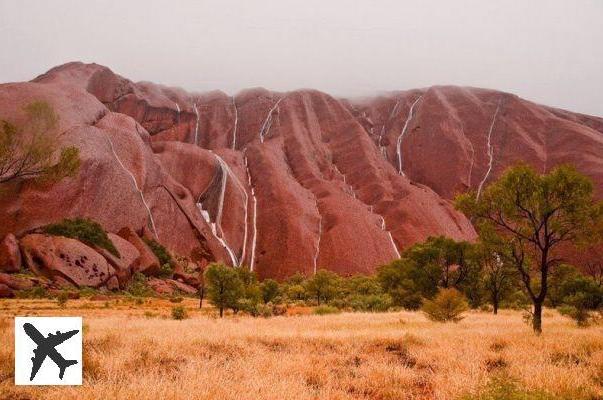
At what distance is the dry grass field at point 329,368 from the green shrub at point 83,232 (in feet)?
190

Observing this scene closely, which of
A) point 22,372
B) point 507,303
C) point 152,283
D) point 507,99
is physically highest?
point 507,99

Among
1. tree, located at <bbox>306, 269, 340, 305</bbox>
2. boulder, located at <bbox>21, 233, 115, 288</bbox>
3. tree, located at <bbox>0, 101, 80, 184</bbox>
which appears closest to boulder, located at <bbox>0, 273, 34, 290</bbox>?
boulder, located at <bbox>21, 233, 115, 288</bbox>

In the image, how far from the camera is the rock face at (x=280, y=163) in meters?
87.3

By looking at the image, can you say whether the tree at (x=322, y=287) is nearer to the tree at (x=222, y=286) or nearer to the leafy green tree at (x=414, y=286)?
the leafy green tree at (x=414, y=286)

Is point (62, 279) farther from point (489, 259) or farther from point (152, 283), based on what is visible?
point (489, 259)

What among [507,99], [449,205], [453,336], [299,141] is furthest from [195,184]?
[507,99]

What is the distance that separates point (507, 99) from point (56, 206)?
515 ft

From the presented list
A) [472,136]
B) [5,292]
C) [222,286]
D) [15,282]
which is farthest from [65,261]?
[472,136]

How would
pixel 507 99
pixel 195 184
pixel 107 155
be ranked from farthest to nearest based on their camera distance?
1. pixel 507 99
2. pixel 195 184
3. pixel 107 155

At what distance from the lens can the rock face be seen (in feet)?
286

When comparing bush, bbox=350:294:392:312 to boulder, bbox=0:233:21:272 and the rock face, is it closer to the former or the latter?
the rock face

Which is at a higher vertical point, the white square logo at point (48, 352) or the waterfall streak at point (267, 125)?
the waterfall streak at point (267, 125)

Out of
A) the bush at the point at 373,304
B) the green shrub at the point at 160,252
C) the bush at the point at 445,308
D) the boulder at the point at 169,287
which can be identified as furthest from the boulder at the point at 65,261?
the bush at the point at 445,308

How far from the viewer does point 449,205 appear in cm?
12988
